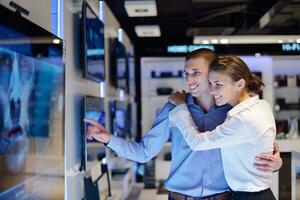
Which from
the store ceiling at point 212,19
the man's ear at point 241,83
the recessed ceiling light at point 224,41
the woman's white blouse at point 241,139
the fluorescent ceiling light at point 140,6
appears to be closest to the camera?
the woman's white blouse at point 241,139

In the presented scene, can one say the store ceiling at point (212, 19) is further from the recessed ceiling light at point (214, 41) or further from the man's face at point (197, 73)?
the man's face at point (197, 73)

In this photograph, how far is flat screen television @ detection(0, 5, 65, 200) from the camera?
1.61 metres

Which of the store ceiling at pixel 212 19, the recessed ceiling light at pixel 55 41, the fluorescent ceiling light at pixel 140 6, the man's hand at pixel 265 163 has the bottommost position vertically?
the man's hand at pixel 265 163

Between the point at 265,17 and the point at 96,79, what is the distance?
336cm

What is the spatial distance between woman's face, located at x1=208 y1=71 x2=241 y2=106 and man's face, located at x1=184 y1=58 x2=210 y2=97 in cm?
5

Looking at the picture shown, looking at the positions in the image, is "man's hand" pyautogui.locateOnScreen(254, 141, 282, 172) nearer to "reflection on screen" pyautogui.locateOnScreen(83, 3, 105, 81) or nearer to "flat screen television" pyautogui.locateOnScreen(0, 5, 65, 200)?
"flat screen television" pyautogui.locateOnScreen(0, 5, 65, 200)

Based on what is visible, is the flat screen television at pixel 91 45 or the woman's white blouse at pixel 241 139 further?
the flat screen television at pixel 91 45

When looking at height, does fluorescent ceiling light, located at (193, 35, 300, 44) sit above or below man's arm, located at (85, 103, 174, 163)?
above

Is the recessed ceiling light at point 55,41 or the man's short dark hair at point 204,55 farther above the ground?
the recessed ceiling light at point 55,41

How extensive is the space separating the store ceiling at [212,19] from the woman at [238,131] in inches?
116

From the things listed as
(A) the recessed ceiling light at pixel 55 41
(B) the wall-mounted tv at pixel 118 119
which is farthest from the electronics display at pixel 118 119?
(A) the recessed ceiling light at pixel 55 41

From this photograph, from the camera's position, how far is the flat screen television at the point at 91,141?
3.21 m

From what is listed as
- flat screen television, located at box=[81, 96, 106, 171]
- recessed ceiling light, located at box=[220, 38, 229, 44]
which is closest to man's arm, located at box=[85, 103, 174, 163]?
flat screen television, located at box=[81, 96, 106, 171]

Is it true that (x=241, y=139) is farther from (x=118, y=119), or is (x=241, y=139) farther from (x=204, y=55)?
(x=118, y=119)
